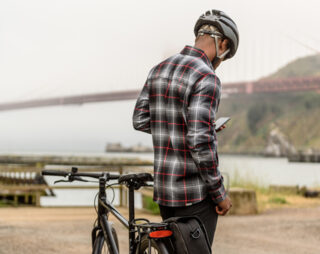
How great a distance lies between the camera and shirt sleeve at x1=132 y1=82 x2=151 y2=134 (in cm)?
214

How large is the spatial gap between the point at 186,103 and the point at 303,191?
9486mm

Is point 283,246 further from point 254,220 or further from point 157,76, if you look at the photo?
point 157,76

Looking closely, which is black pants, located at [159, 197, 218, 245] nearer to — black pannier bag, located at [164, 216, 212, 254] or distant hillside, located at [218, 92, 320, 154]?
black pannier bag, located at [164, 216, 212, 254]

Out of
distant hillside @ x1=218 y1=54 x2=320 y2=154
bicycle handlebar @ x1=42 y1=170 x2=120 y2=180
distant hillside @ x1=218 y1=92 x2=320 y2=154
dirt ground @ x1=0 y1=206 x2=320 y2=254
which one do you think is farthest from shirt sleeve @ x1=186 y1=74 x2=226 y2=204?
distant hillside @ x1=218 y1=92 x2=320 y2=154

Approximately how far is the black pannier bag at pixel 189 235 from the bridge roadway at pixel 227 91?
26.8m

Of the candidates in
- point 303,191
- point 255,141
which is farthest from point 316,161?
point 303,191

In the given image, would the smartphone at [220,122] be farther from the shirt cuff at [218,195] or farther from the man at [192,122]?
the shirt cuff at [218,195]

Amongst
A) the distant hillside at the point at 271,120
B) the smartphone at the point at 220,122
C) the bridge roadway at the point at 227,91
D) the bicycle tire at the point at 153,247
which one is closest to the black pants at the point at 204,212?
the bicycle tire at the point at 153,247

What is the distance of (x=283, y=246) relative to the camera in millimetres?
5223

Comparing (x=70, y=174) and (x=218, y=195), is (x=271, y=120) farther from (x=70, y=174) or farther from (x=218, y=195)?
(x=218, y=195)

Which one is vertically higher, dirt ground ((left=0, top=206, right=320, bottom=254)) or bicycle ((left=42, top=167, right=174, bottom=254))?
bicycle ((left=42, top=167, right=174, bottom=254))

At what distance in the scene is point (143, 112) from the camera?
2.15 metres

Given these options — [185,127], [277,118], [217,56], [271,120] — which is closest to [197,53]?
[217,56]

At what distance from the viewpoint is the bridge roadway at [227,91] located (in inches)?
1139
